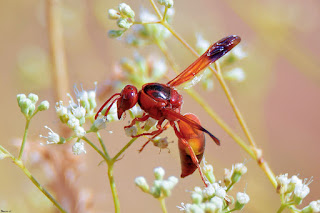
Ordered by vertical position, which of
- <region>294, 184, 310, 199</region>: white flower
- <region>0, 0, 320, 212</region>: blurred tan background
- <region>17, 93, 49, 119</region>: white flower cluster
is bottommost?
<region>294, 184, 310, 199</region>: white flower

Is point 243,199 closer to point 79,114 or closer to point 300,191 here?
point 300,191

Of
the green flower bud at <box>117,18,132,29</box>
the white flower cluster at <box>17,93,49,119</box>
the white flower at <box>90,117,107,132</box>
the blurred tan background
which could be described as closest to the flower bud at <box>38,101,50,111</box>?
the white flower cluster at <box>17,93,49,119</box>

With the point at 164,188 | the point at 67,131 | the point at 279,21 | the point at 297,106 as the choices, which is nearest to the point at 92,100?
the point at 67,131

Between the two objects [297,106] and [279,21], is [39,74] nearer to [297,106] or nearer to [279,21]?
[279,21]

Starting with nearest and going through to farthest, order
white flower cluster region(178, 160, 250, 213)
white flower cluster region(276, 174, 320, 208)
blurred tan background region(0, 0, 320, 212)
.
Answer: white flower cluster region(178, 160, 250, 213), white flower cluster region(276, 174, 320, 208), blurred tan background region(0, 0, 320, 212)

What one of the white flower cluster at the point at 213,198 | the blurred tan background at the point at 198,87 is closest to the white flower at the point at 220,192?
the white flower cluster at the point at 213,198

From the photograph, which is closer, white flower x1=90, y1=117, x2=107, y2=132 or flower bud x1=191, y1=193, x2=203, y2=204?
flower bud x1=191, y1=193, x2=203, y2=204

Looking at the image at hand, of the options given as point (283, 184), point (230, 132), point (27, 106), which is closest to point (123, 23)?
point (27, 106)

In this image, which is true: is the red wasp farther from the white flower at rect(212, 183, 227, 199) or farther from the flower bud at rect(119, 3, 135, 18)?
the flower bud at rect(119, 3, 135, 18)
